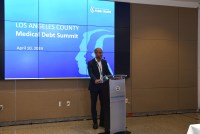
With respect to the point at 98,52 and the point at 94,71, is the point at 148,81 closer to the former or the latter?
the point at 94,71

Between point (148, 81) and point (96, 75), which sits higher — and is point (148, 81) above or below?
below

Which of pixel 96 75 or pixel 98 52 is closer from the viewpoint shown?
pixel 98 52

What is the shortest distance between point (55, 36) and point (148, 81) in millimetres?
2697

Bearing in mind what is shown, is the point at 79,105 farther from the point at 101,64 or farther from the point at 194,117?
the point at 194,117

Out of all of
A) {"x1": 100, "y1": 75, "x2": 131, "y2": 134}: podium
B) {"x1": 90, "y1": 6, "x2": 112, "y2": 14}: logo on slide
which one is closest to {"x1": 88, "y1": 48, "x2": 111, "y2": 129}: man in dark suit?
{"x1": 100, "y1": 75, "x2": 131, "y2": 134}: podium

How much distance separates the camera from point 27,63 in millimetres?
5965

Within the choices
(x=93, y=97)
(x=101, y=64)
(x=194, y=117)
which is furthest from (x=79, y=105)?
(x=194, y=117)

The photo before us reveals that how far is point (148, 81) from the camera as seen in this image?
712cm

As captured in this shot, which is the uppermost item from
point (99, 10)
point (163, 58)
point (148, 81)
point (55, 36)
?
point (99, 10)

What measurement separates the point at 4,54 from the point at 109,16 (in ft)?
8.59

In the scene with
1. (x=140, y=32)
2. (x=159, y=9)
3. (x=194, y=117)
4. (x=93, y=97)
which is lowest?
(x=194, y=117)

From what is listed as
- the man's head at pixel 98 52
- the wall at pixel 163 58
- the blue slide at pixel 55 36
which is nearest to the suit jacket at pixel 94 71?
the man's head at pixel 98 52

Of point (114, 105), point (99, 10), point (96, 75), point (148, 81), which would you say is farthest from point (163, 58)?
point (114, 105)

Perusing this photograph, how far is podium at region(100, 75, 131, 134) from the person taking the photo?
485 cm
